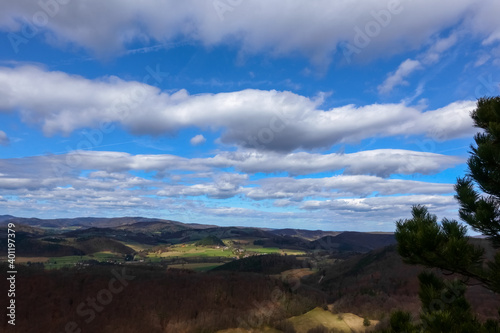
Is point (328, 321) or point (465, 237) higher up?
point (465, 237)

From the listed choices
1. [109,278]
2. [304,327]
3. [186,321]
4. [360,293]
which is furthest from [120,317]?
[360,293]

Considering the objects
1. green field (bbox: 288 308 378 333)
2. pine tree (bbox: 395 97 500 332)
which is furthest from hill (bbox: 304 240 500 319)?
pine tree (bbox: 395 97 500 332)

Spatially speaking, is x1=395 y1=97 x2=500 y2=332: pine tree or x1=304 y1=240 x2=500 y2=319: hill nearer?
x1=395 y1=97 x2=500 y2=332: pine tree

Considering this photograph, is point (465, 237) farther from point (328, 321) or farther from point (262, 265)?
point (262, 265)

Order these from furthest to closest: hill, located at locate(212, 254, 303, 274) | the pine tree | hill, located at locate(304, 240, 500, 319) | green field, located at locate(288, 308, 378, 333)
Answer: hill, located at locate(212, 254, 303, 274)
hill, located at locate(304, 240, 500, 319)
green field, located at locate(288, 308, 378, 333)
the pine tree

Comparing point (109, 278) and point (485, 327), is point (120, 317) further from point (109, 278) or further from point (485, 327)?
point (485, 327)

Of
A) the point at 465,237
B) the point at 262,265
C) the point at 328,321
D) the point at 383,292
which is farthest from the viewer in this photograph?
the point at 262,265

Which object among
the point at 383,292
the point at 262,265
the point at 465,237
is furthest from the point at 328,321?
the point at 262,265

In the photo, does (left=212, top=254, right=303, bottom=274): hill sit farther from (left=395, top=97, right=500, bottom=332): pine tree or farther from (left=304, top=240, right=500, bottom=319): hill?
(left=395, top=97, right=500, bottom=332): pine tree

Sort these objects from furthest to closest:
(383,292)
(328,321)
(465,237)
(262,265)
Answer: (262,265) < (383,292) < (328,321) < (465,237)
